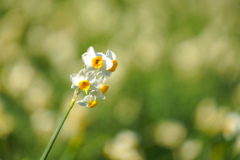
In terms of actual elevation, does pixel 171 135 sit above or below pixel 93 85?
above

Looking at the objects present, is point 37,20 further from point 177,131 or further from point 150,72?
point 177,131

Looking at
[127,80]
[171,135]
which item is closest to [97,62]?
[171,135]

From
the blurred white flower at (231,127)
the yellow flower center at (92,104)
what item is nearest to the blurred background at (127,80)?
the blurred white flower at (231,127)

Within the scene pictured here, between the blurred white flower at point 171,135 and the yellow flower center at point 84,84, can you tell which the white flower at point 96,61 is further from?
the blurred white flower at point 171,135

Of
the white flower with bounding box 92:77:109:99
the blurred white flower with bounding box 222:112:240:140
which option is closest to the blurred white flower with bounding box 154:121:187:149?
the blurred white flower with bounding box 222:112:240:140

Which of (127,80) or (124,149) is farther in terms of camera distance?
(127,80)

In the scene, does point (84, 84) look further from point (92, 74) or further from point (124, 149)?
point (124, 149)

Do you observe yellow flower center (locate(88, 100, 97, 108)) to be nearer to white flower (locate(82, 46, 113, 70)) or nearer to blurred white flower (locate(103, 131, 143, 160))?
white flower (locate(82, 46, 113, 70))
